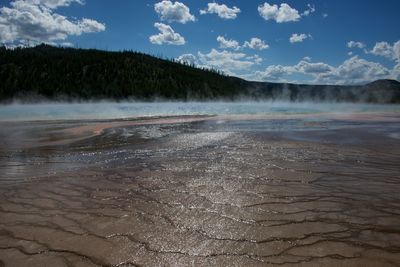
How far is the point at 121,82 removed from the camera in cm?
8256

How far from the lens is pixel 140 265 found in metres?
3.54

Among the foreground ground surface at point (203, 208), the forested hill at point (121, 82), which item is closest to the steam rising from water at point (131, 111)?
the foreground ground surface at point (203, 208)

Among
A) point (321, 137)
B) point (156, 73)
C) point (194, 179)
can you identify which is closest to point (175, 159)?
point (194, 179)

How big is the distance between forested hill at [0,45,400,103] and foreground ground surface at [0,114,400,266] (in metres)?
65.1

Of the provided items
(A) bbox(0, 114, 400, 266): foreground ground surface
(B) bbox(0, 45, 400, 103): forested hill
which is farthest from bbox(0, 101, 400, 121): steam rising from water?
(B) bbox(0, 45, 400, 103): forested hill

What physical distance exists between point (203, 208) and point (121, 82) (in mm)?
80263

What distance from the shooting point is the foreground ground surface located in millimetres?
3779

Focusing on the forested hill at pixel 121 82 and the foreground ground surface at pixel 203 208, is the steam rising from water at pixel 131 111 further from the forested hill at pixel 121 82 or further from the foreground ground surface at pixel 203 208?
the forested hill at pixel 121 82

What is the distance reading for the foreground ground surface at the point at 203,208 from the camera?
3779mm

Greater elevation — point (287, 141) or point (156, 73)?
point (156, 73)

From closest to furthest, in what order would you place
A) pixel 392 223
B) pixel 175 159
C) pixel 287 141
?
pixel 392 223 < pixel 175 159 < pixel 287 141

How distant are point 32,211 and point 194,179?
2737mm

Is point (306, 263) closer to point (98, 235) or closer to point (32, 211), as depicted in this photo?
point (98, 235)

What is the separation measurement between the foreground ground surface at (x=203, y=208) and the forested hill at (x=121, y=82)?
6511cm
